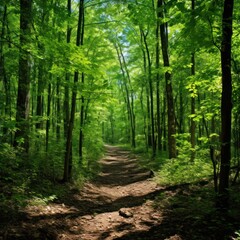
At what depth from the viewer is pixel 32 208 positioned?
6551mm

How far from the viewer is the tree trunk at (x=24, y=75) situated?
22.0 ft

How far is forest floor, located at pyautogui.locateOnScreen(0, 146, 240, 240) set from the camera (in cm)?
517

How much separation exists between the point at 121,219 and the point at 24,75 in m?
5.30

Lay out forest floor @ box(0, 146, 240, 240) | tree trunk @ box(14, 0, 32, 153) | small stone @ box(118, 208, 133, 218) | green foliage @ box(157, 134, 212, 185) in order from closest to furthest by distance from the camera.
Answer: forest floor @ box(0, 146, 240, 240)
tree trunk @ box(14, 0, 32, 153)
small stone @ box(118, 208, 133, 218)
green foliage @ box(157, 134, 212, 185)

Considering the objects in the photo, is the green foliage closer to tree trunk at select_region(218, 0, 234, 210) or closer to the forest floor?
the forest floor

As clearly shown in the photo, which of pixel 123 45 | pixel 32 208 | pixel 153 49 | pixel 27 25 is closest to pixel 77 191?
pixel 32 208

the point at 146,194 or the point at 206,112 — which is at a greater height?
the point at 206,112

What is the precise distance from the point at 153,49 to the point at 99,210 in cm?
1582

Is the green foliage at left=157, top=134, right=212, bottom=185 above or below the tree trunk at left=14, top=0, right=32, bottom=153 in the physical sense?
below

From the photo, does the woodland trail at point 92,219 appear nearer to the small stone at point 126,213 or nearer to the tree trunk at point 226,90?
the small stone at point 126,213

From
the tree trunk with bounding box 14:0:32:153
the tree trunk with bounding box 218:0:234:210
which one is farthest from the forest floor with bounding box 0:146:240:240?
the tree trunk with bounding box 14:0:32:153

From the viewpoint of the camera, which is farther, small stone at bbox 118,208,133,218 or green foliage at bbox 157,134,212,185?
green foliage at bbox 157,134,212,185

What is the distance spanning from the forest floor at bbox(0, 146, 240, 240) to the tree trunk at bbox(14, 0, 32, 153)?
96.9 inches

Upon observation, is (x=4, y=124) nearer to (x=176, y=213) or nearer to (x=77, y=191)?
(x=77, y=191)
